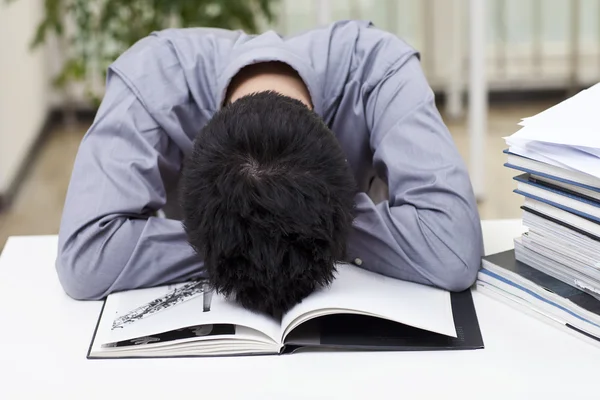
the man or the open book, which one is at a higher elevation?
the man

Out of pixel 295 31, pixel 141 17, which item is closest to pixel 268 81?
pixel 141 17

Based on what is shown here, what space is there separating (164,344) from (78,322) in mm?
154

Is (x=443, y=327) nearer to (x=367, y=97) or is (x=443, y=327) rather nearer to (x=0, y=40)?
(x=367, y=97)

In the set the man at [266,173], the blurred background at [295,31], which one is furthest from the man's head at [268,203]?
the blurred background at [295,31]

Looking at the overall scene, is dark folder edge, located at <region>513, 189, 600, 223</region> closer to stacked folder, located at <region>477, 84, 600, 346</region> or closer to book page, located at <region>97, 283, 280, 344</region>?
stacked folder, located at <region>477, 84, 600, 346</region>

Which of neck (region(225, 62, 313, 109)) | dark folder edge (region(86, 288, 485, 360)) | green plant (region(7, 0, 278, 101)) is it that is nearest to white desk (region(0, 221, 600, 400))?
dark folder edge (region(86, 288, 485, 360))

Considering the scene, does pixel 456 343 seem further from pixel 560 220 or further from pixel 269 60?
pixel 269 60

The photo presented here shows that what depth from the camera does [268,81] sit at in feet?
3.88

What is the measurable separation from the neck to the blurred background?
5.56ft

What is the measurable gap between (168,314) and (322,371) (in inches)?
7.7

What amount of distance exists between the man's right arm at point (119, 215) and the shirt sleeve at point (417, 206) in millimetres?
235

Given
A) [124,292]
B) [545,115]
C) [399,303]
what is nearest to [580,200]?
[545,115]

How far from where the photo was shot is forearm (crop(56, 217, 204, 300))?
3.42 ft

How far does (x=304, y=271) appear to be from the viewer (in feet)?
2.89
